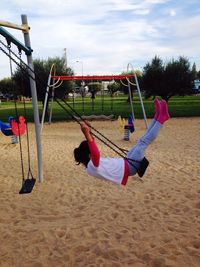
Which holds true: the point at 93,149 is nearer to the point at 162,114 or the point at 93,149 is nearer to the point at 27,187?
the point at 162,114

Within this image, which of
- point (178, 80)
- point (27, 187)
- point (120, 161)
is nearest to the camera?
point (120, 161)

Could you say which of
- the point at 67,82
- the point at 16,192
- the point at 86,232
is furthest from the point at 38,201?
the point at 67,82

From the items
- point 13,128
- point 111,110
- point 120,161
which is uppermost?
point 120,161

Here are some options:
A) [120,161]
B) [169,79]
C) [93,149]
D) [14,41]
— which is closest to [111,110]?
[169,79]

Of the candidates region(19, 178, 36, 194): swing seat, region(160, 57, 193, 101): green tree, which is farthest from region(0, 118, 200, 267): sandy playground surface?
region(160, 57, 193, 101): green tree

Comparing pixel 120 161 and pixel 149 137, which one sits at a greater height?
pixel 149 137

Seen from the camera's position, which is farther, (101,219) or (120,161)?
(101,219)

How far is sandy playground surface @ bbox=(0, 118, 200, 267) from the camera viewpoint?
3828 mm

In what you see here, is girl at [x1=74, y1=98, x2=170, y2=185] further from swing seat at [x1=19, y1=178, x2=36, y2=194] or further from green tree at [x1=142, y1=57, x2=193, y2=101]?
green tree at [x1=142, y1=57, x2=193, y2=101]

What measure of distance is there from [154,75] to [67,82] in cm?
922

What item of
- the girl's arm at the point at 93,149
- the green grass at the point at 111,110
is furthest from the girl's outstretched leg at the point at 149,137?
the green grass at the point at 111,110

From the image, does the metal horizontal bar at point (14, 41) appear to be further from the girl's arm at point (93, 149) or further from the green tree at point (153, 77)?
the green tree at point (153, 77)

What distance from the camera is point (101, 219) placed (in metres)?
4.91

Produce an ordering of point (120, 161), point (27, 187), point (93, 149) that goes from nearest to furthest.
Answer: point (93, 149)
point (120, 161)
point (27, 187)
